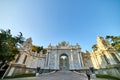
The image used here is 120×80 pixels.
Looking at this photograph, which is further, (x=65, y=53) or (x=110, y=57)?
(x=65, y=53)

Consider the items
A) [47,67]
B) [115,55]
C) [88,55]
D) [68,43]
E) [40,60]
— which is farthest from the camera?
[68,43]

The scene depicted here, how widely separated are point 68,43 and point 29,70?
57.1 feet

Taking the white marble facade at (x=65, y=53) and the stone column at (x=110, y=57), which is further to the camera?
the white marble facade at (x=65, y=53)

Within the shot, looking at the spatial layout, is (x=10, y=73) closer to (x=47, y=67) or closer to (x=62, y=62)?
(x=47, y=67)

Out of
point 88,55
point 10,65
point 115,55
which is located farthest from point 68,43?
point 10,65

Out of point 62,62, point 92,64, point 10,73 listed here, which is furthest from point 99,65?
point 10,73

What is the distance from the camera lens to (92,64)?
2847 centimetres

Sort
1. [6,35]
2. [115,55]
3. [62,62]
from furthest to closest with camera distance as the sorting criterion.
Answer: [62,62], [115,55], [6,35]

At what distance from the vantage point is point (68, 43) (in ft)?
109

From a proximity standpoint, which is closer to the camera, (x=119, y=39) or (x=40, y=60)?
(x=119, y=39)

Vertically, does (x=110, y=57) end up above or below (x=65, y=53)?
below

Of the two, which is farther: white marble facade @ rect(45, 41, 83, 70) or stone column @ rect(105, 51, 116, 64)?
white marble facade @ rect(45, 41, 83, 70)

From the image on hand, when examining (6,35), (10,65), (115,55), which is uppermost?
(6,35)

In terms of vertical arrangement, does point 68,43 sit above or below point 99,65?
above
